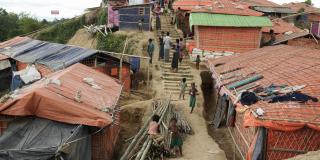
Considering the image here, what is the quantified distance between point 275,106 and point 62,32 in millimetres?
29333

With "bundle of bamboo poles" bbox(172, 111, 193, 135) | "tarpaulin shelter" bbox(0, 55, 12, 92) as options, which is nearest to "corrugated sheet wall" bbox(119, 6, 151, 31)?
"tarpaulin shelter" bbox(0, 55, 12, 92)

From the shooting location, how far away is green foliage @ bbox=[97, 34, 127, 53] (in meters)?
26.7

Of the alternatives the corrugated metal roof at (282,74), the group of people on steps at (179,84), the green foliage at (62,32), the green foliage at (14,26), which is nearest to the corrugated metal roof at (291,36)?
the corrugated metal roof at (282,74)

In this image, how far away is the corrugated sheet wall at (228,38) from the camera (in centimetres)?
2367

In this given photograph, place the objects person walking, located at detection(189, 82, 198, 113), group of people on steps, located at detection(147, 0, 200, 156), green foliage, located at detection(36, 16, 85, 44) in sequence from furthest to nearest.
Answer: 1. green foliage, located at detection(36, 16, 85, 44)
2. person walking, located at detection(189, 82, 198, 113)
3. group of people on steps, located at detection(147, 0, 200, 156)

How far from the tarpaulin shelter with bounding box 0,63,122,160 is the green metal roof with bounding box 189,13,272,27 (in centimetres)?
961

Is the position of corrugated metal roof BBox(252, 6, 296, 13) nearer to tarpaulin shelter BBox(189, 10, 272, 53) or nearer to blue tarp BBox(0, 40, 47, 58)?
tarpaulin shelter BBox(189, 10, 272, 53)

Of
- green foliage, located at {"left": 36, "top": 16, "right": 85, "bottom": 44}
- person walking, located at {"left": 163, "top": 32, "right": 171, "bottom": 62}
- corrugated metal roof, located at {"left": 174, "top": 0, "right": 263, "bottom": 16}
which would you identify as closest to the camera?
person walking, located at {"left": 163, "top": 32, "right": 171, "bottom": 62}

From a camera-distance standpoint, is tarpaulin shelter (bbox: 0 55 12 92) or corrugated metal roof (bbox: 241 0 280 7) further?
corrugated metal roof (bbox: 241 0 280 7)

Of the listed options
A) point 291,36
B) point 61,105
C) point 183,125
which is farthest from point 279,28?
point 61,105

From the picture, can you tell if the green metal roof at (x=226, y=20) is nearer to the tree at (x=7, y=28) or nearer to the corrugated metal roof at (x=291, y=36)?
the corrugated metal roof at (x=291, y=36)

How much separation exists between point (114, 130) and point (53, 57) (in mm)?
8790

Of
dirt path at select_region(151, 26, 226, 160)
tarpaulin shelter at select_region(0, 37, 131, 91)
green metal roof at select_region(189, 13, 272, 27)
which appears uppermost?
green metal roof at select_region(189, 13, 272, 27)

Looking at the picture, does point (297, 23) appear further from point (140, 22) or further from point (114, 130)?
point (114, 130)
